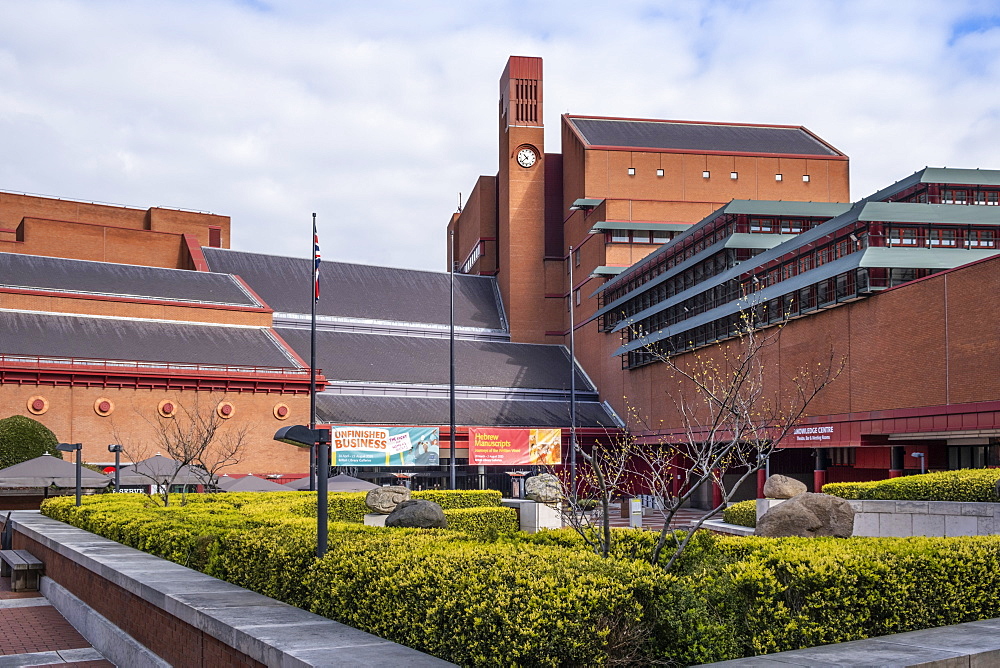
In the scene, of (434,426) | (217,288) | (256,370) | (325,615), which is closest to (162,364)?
(256,370)

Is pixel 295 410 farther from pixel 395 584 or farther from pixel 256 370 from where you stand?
pixel 395 584

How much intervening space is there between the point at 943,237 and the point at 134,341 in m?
38.4

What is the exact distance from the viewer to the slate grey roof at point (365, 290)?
66625 mm

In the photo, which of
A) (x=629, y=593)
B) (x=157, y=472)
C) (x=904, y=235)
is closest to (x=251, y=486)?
(x=157, y=472)

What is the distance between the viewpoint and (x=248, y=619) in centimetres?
889

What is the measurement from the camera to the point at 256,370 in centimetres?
5078

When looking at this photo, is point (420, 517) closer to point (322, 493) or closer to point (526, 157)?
point (322, 493)

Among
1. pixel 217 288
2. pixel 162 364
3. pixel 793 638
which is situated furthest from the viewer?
pixel 217 288

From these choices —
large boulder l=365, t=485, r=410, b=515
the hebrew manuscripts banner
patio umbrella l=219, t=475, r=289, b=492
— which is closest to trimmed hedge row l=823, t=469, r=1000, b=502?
large boulder l=365, t=485, r=410, b=515

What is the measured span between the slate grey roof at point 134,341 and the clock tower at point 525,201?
72.5 ft

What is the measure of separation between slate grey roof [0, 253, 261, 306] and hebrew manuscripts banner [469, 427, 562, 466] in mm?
15912

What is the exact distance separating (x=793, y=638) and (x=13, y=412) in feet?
146

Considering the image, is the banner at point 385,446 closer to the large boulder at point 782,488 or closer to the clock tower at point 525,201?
the clock tower at point 525,201

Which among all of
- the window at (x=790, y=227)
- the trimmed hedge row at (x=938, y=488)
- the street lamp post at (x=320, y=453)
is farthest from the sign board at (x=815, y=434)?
the street lamp post at (x=320, y=453)
